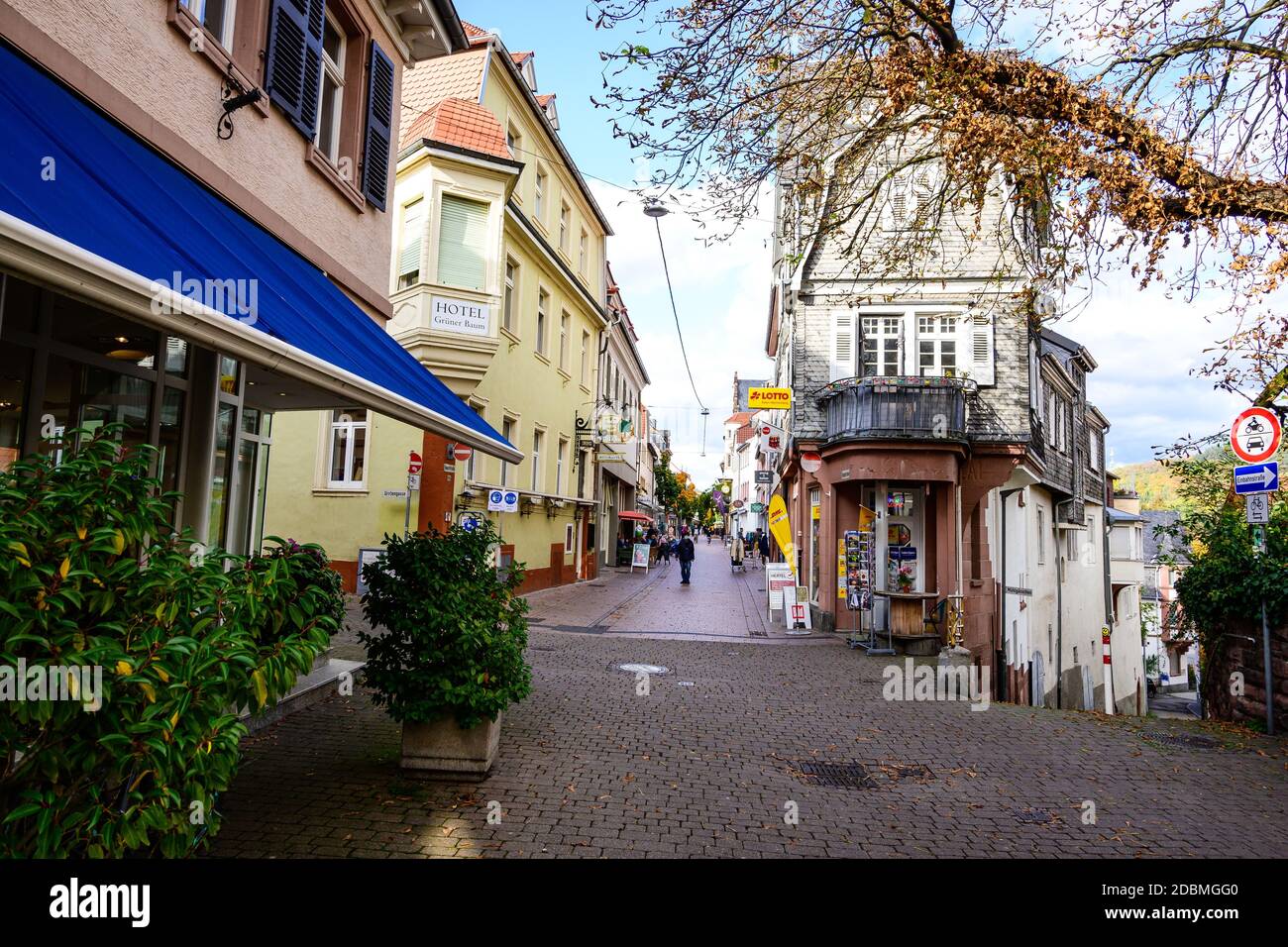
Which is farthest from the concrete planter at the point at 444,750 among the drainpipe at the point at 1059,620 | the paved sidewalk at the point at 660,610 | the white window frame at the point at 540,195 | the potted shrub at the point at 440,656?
the drainpipe at the point at 1059,620

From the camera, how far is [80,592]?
2.44 meters

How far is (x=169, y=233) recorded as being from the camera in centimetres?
434

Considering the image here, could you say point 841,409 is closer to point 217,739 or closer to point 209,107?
point 209,107

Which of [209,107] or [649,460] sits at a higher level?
[649,460]

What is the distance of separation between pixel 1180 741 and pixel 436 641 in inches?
297

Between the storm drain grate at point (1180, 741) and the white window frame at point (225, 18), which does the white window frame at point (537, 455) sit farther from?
the storm drain grate at point (1180, 741)

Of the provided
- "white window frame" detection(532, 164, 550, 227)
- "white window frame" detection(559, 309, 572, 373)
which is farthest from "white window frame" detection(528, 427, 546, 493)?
"white window frame" detection(532, 164, 550, 227)

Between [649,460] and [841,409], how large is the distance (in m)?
52.6

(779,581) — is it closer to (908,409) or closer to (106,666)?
(908,409)

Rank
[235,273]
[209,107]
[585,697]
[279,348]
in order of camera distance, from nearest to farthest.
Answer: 1. [279,348]
2. [235,273]
3. [209,107]
4. [585,697]

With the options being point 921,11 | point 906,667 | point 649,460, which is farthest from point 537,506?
point 649,460

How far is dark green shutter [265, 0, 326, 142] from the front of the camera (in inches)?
283

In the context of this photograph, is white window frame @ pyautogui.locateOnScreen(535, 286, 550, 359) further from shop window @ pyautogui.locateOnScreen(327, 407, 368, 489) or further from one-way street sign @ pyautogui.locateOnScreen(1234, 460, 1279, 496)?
one-way street sign @ pyautogui.locateOnScreen(1234, 460, 1279, 496)

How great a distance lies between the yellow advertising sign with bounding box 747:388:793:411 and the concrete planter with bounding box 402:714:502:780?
39.2 ft
